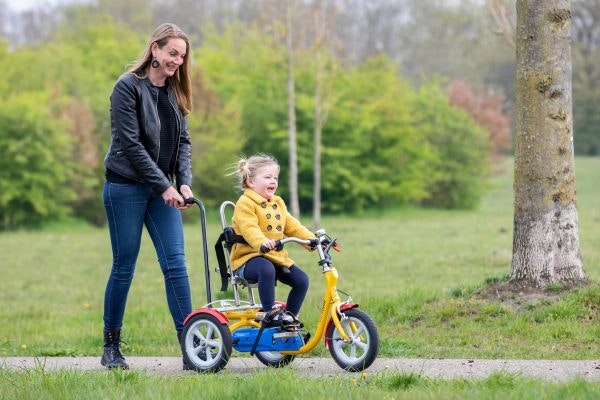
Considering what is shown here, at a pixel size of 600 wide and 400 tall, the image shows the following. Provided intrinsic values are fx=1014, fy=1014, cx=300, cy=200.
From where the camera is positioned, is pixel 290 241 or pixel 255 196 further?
pixel 255 196

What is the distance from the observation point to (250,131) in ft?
135

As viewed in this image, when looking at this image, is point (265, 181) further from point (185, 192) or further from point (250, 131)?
point (250, 131)

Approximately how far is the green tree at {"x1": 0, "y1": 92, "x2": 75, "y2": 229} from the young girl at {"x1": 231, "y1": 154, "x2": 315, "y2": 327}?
1108 inches

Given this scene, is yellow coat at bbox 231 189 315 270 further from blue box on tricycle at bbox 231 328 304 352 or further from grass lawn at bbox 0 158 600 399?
grass lawn at bbox 0 158 600 399

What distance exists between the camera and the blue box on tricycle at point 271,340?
6.66m

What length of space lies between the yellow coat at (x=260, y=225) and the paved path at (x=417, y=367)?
29.4 inches

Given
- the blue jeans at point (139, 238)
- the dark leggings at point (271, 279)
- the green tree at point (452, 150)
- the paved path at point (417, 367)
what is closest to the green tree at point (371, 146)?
the green tree at point (452, 150)

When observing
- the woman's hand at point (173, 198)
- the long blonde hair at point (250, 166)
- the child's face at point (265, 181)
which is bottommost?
the woman's hand at point (173, 198)

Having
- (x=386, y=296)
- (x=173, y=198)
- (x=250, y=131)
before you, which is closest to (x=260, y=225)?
(x=173, y=198)

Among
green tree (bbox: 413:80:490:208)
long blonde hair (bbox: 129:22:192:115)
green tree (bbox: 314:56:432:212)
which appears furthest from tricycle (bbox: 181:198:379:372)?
green tree (bbox: 413:80:490:208)

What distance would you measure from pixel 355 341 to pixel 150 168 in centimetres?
177

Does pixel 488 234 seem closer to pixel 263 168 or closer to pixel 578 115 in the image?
pixel 263 168

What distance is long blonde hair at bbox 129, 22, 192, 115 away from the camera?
6785 mm

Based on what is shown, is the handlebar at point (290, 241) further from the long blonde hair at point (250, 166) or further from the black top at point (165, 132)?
the black top at point (165, 132)
